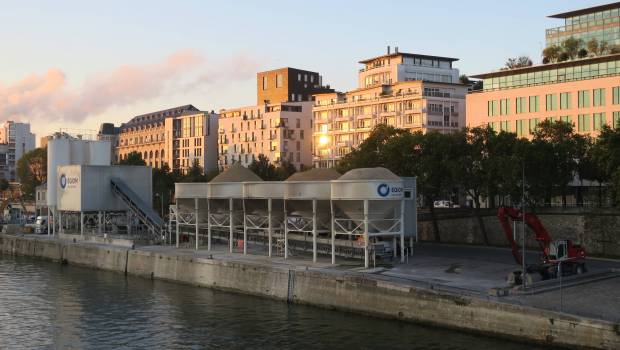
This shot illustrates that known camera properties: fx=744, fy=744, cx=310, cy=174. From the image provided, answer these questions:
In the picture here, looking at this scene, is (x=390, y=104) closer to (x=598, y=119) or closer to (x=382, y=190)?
(x=598, y=119)

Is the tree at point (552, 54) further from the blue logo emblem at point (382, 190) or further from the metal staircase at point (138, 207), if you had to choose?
the metal staircase at point (138, 207)

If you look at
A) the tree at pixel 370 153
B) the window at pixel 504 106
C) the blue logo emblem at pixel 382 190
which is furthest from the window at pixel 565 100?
the blue logo emblem at pixel 382 190

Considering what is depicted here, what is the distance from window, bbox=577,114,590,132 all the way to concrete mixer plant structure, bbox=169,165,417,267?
45.3m

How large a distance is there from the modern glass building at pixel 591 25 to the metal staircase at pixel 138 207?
3242 inches

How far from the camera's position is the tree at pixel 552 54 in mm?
121000

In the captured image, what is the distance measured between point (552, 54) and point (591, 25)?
18470mm

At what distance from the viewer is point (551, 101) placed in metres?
114

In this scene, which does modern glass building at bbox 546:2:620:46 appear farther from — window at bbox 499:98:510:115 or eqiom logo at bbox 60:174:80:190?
eqiom logo at bbox 60:174:80:190

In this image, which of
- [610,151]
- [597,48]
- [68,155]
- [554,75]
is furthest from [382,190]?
[597,48]

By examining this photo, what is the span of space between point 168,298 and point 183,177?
337 feet

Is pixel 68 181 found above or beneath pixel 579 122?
beneath

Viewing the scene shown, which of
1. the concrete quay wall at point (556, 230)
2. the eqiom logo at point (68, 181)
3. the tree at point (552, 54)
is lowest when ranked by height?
the concrete quay wall at point (556, 230)

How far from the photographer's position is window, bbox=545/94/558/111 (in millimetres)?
113500

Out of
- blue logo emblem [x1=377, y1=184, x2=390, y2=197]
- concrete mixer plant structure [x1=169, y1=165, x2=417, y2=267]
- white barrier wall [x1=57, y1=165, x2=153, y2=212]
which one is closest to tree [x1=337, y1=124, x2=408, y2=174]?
concrete mixer plant structure [x1=169, y1=165, x2=417, y2=267]
